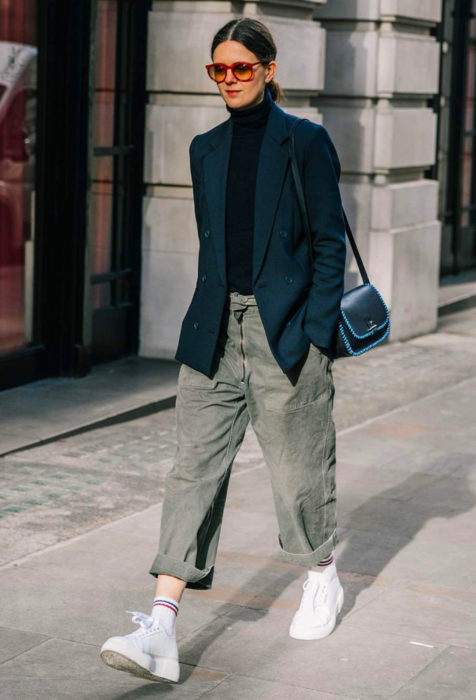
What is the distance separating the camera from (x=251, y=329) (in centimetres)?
438

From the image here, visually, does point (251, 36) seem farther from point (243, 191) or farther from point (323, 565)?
point (323, 565)

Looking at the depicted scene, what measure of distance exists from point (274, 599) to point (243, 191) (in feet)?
5.08

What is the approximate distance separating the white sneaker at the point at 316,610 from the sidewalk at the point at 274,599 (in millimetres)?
51

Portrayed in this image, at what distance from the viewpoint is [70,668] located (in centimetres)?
434

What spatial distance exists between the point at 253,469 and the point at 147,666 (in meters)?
2.94

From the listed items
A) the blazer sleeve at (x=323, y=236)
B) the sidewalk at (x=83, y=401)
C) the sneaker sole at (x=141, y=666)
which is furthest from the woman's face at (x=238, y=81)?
the sidewalk at (x=83, y=401)

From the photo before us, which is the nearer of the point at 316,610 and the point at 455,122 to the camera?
the point at 316,610

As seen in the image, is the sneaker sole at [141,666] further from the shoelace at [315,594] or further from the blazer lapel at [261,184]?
the blazer lapel at [261,184]

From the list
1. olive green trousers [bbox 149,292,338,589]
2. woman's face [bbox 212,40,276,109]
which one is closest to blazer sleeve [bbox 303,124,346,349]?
olive green trousers [bbox 149,292,338,589]

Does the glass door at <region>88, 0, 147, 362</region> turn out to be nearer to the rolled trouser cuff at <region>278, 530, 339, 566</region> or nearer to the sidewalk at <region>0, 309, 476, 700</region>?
the sidewalk at <region>0, 309, 476, 700</region>

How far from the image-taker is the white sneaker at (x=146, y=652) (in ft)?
13.4

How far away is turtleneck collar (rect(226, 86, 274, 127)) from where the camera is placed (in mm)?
4324

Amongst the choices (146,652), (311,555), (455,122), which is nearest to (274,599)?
(311,555)

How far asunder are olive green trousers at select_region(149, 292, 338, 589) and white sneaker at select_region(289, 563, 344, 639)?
0.17 metres
